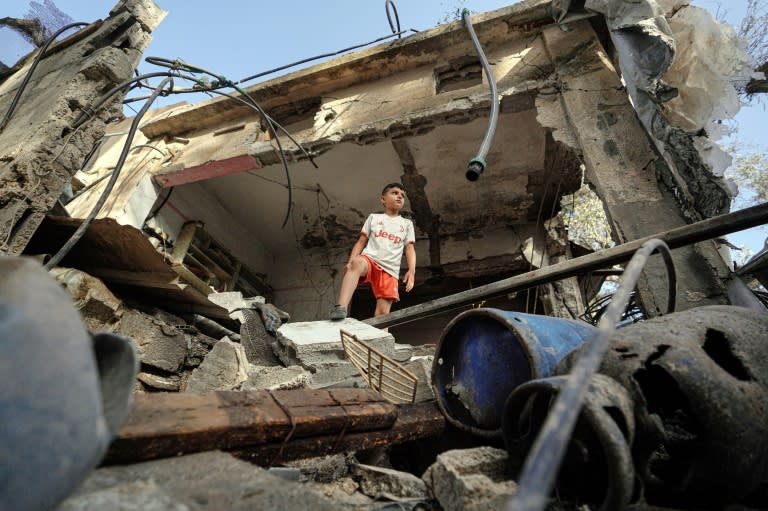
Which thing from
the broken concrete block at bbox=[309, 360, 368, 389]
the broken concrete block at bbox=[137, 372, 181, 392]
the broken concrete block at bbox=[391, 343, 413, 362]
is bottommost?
the broken concrete block at bbox=[137, 372, 181, 392]

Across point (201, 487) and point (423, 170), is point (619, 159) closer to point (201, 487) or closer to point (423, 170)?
point (423, 170)

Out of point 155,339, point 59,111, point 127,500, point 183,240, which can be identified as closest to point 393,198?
point 155,339

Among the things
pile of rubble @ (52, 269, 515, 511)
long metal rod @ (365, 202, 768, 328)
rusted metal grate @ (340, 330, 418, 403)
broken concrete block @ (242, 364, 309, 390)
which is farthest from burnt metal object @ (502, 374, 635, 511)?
broken concrete block @ (242, 364, 309, 390)

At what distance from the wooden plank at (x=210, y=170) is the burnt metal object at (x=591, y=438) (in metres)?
5.03

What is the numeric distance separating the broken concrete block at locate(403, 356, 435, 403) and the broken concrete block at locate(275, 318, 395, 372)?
29cm

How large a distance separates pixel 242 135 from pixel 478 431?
5.45m

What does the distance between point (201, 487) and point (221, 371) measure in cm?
225

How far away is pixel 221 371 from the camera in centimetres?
288

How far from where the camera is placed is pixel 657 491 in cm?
106

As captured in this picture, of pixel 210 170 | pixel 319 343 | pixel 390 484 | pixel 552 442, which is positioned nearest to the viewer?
pixel 552 442

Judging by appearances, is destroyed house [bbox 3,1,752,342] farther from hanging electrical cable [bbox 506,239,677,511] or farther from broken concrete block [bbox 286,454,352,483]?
hanging electrical cable [bbox 506,239,677,511]

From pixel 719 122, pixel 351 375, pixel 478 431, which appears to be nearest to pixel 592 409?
pixel 478 431

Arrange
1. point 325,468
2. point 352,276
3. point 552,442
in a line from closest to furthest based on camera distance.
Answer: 1. point 552,442
2. point 325,468
3. point 352,276

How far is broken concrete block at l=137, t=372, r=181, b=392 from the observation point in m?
3.03
